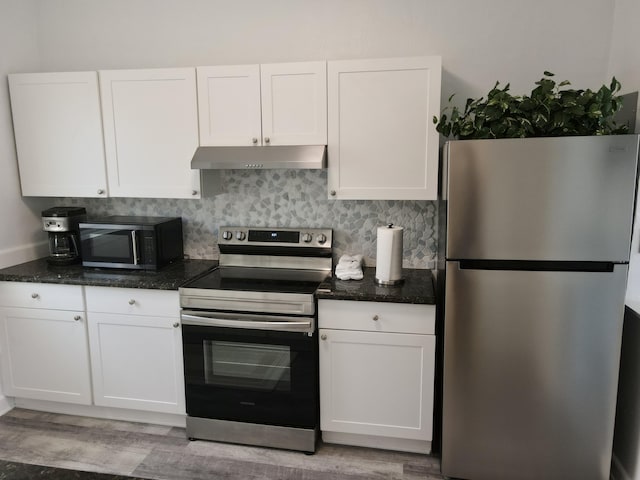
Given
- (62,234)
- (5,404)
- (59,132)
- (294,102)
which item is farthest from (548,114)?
(5,404)

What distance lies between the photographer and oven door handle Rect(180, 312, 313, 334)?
240 cm

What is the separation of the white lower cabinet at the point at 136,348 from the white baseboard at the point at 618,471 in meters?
2.29

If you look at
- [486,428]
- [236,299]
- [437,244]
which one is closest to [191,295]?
[236,299]

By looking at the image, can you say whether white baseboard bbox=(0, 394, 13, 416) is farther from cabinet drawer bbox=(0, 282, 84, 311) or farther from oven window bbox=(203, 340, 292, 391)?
oven window bbox=(203, 340, 292, 391)

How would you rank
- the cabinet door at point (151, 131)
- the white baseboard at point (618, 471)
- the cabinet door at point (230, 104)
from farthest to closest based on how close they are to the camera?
the cabinet door at point (151, 131)
the cabinet door at point (230, 104)
the white baseboard at point (618, 471)

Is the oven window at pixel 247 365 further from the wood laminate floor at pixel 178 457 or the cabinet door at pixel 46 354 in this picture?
the cabinet door at pixel 46 354

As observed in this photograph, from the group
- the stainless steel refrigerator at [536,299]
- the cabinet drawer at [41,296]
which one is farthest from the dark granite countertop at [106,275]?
the stainless steel refrigerator at [536,299]

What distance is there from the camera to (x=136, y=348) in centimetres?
269

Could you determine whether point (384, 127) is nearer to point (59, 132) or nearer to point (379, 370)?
point (379, 370)

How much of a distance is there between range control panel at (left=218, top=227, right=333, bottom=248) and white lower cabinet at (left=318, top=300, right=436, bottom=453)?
Result: 564 millimetres

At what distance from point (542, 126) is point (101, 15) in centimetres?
278

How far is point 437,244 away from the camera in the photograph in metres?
2.80

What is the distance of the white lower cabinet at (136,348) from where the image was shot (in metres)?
2.62

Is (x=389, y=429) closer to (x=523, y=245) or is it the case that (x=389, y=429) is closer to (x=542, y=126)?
(x=523, y=245)
